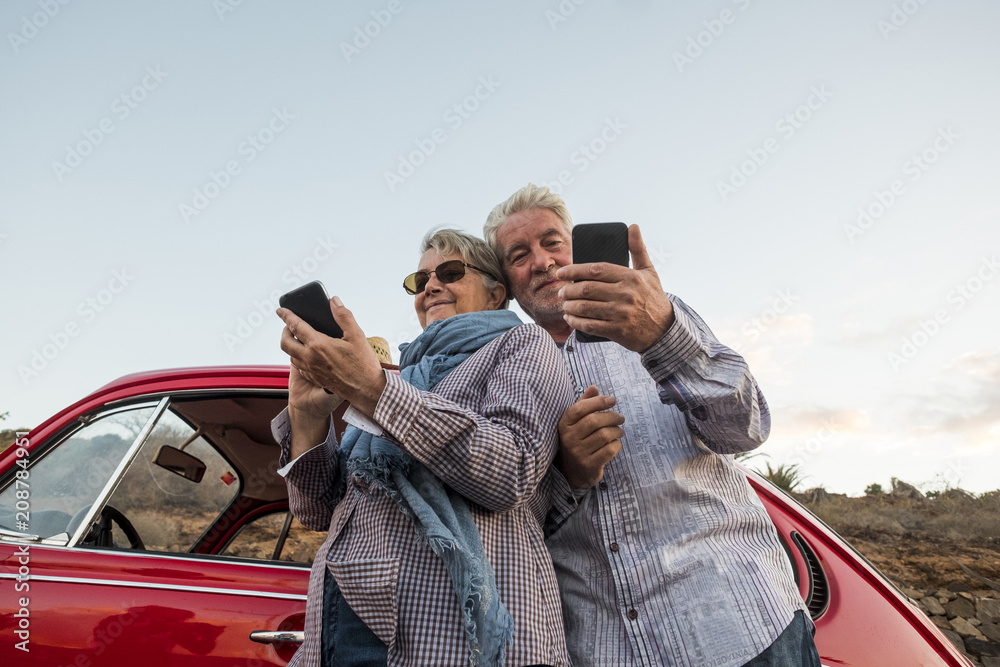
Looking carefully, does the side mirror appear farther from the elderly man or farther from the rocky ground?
the rocky ground

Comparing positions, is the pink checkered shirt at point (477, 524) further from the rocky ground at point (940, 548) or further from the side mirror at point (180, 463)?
the rocky ground at point (940, 548)

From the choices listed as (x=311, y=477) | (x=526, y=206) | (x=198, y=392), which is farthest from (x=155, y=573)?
(x=526, y=206)

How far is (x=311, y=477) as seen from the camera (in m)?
1.57

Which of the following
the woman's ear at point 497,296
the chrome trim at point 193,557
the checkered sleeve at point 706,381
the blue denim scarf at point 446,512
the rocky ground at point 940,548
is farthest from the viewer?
the rocky ground at point 940,548

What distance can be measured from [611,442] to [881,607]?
131 centimetres

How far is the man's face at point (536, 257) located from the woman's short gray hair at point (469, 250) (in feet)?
0.25

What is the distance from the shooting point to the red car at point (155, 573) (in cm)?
187

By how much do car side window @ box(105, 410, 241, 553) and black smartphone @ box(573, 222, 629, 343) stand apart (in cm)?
190

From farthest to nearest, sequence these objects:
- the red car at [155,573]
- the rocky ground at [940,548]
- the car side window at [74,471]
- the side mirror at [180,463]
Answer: the rocky ground at [940,548], the side mirror at [180,463], the car side window at [74,471], the red car at [155,573]

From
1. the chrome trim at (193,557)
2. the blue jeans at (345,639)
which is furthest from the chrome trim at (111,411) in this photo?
the blue jeans at (345,639)

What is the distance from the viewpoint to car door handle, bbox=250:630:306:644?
1877 millimetres

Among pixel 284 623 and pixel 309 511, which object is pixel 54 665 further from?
pixel 309 511

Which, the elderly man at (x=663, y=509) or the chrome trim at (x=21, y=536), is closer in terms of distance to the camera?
the elderly man at (x=663, y=509)

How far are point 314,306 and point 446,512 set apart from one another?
1.76 ft
